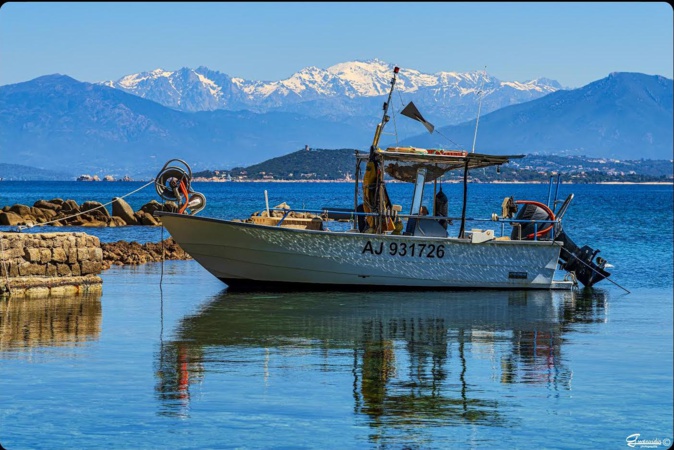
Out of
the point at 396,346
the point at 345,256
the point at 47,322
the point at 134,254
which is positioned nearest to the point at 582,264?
the point at 345,256

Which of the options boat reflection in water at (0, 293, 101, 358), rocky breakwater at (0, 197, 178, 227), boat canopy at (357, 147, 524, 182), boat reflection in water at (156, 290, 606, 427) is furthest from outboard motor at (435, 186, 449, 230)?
rocky breakwater at (0, 197, 178, 227)

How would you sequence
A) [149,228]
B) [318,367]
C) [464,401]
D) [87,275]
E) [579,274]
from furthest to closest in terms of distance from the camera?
1. [149,228]
2. [579,274]
3. [87,275]
4. [318,367]
5. [464,401]

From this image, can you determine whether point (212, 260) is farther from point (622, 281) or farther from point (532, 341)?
point (622, 281)

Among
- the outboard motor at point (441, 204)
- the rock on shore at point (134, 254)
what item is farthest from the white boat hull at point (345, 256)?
the rock on shore at point (134, 254)

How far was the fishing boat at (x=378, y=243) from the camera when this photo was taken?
24141 millimetres

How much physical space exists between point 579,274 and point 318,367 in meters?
13.5

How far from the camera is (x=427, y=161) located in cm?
2486

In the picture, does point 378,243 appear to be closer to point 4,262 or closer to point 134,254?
point 4,262

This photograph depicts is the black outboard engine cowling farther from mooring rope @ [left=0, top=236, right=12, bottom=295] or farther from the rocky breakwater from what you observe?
the rocky breakwater

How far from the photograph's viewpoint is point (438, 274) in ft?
81.8

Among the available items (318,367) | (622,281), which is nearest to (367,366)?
(318,367)

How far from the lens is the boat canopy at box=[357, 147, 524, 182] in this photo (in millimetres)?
24375

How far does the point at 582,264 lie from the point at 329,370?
13.6 meters

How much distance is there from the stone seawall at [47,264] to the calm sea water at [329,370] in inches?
27.0
